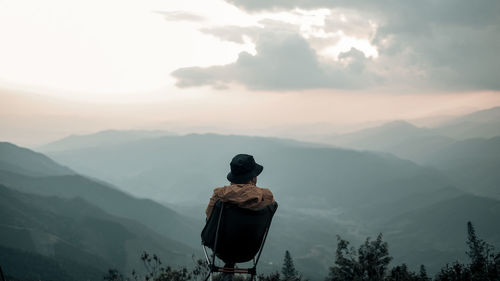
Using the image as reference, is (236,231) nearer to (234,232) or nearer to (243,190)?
(234,232)

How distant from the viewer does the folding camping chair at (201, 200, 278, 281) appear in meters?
5.16

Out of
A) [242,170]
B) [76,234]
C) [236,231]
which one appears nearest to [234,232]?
[236,231]

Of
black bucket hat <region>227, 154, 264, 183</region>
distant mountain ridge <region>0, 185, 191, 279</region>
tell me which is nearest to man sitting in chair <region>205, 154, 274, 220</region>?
black bucket hat <region>227, 154, 264, 183</region>

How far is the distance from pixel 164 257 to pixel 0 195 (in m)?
72.6

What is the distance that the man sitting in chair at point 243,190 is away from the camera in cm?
508

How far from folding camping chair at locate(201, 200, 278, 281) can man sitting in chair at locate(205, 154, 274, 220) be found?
0.31 ft

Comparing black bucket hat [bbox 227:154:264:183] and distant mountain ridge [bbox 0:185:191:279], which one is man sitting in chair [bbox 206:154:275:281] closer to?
black bucket hat [bbox 227:154:264:183]

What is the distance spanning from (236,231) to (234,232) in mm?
32

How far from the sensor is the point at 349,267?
14180 mm

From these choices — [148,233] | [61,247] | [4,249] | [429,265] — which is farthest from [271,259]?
[4,249]

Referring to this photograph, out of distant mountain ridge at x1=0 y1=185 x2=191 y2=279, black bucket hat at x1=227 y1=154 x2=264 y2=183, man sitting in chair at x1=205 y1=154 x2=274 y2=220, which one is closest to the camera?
man sitting in chair at x1=205 y1=154 x2=274 y2=220

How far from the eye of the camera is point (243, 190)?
16.9 feet

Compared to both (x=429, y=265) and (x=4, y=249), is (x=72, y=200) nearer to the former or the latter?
(x=4, y=249)

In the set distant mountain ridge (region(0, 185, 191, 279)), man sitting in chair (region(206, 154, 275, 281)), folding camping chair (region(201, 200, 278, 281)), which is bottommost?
distant mountain ridge (region(0, 185, 191, 279))
